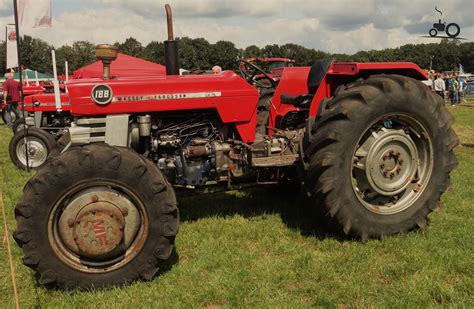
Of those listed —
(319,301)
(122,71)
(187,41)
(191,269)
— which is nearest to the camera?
(319,301)

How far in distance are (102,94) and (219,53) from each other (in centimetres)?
6469

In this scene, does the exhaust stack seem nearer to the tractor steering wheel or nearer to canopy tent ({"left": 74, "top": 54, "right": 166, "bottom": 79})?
the tractor steering wheel

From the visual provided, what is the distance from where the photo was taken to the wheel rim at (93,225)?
118 inches

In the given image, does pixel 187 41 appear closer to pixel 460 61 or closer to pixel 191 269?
pixel 460 61

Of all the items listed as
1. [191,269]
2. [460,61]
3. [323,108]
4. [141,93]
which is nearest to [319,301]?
[191,269]

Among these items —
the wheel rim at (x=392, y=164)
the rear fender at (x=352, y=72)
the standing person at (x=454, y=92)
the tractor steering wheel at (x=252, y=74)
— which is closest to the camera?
the wheel rim at (x=392, y=164)

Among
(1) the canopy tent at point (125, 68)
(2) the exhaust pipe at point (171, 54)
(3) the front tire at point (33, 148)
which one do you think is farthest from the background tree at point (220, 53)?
(2) the exhaust pipe at point (171, 54)

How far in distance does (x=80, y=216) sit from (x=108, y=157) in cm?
44

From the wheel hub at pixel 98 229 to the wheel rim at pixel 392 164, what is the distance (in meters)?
1.95

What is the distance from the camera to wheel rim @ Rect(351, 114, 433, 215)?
382 cm

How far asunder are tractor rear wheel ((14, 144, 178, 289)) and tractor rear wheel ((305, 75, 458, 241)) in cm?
133

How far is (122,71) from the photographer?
1656 cm

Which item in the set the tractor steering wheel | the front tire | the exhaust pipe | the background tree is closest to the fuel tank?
the exhaust pipe

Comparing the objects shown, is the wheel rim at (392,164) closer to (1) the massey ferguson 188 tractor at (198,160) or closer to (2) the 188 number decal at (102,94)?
(1) the massey ferguson 188 tractor at (198,160)
